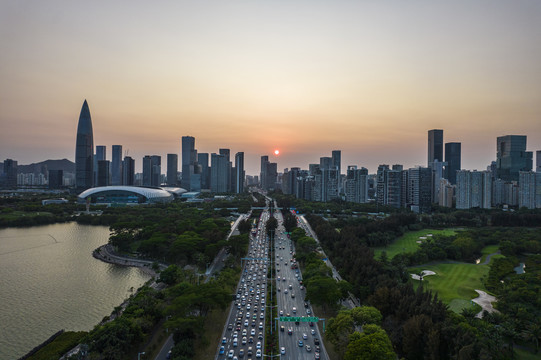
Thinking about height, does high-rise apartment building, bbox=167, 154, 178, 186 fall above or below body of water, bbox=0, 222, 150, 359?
above

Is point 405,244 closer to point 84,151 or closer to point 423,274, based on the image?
point 423,274

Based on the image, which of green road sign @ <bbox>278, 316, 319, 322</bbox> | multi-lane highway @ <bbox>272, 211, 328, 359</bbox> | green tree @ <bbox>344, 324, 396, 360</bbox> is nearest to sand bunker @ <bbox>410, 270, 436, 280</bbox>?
multi-lane highway @ <bbox>272, 211, 328, 359</bbox>

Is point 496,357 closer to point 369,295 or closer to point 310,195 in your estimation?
point 369,295

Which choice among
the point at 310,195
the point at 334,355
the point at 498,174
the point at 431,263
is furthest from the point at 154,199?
the point at 498,174

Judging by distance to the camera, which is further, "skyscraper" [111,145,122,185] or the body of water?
"skyscraper" [111,145,122,185]

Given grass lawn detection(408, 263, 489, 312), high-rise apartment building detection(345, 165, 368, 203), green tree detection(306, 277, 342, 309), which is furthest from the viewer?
high-rise apartment building detection(345, 165, 368, 203)

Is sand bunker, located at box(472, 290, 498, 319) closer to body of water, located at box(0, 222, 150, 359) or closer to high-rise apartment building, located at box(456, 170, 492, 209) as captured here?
body of water, located at box(0, 222, 150, 359)

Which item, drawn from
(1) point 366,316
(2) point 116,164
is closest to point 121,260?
(1) point 366,316

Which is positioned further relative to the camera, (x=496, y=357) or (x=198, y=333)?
(x=198, y=333)
